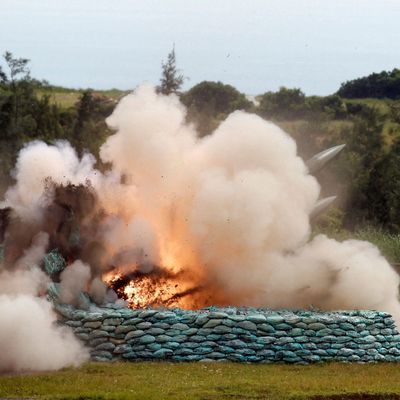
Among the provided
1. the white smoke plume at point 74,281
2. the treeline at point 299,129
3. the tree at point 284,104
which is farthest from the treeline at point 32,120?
the white smoke plume at point 74,281

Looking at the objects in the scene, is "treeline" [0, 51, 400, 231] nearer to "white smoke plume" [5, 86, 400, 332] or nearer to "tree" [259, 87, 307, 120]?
"tree" [259, 87, 307, 120]

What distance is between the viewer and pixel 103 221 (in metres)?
26.1

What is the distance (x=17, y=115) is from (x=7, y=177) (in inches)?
651

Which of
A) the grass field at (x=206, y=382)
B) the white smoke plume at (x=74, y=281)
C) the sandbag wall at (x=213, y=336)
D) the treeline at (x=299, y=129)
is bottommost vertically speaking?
the grass field at (x=206, y=382)

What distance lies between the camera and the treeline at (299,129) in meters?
50.0

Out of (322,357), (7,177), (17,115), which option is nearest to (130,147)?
(322,357)

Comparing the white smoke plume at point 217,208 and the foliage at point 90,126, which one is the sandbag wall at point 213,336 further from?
the foliage at point 90,126

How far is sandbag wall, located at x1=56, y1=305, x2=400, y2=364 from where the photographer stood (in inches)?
879

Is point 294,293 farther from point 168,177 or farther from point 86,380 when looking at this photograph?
point 86,380

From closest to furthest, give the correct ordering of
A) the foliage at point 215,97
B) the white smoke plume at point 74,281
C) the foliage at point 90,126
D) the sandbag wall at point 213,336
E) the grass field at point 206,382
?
the grass field at point 206,382
the sandbag wall at point 213,336
the white smoke plume at point 74,281
the foliage at point 90,126
the foliage at point 215,97

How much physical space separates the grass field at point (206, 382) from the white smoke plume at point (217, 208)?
4.41 metres

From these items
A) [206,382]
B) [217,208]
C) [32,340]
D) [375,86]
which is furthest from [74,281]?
[375,86]

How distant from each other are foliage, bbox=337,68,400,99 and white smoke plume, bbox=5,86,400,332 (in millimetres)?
63502

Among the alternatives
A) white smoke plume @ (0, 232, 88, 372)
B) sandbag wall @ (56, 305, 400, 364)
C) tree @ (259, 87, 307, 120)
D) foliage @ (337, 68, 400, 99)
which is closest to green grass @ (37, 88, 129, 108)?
tree @ (259, 87, 307, 120)
